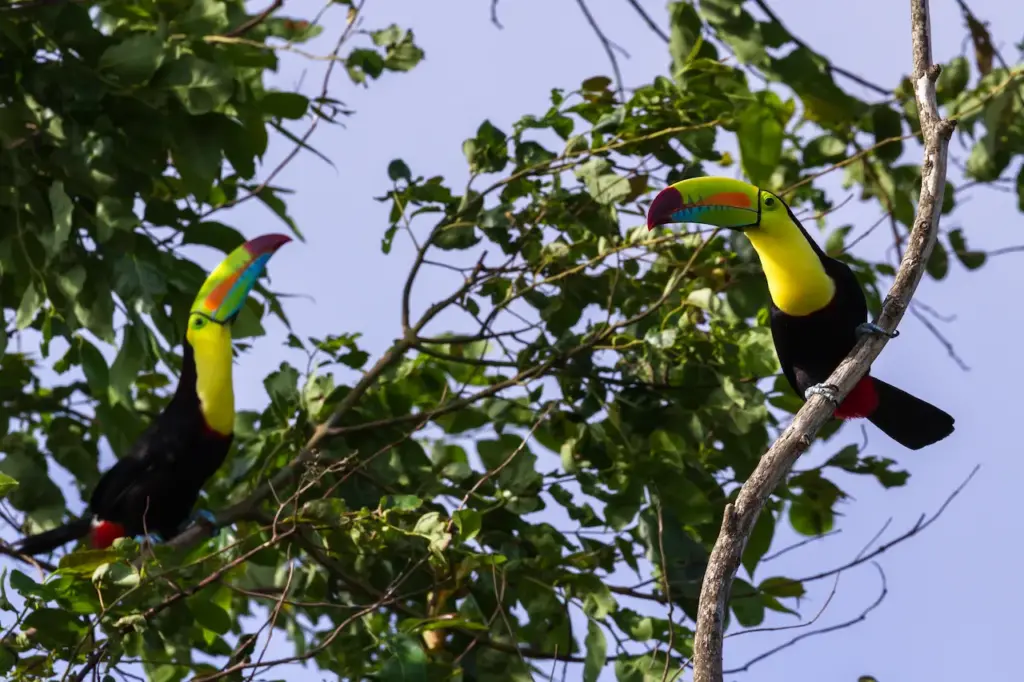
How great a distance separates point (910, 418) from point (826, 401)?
1252 mm

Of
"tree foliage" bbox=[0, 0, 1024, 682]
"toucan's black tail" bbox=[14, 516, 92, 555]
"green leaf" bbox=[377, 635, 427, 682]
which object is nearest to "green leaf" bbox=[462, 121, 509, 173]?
"tree foliage" bbox=[0, 0, 1024, 682]

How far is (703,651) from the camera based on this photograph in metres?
2.46

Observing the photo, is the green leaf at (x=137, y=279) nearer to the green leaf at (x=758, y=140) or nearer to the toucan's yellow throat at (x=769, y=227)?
the toucan's yellow throat at (x=769, y=227)

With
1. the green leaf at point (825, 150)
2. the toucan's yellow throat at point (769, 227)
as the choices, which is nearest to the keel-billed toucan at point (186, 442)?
the toucan's yellow throat at point (769, 227)

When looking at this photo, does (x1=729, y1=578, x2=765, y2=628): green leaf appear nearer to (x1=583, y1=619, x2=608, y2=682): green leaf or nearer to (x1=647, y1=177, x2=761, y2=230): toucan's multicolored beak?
(x1=583, y1=619, x2=608, y2=682): green leaf

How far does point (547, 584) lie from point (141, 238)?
56.9 inches

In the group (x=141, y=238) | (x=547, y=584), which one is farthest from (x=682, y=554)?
(x=141, y=238)

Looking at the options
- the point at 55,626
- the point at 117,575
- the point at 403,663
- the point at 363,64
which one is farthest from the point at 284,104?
the point at 403,663

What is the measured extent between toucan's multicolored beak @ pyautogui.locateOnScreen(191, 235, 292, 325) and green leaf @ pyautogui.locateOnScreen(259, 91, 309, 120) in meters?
0.41

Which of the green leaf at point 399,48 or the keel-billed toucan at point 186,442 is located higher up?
Result: the green leaf at point 399,48

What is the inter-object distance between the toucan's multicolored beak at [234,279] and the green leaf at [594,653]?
157cm

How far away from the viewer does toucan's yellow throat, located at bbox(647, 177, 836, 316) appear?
3.63 meters

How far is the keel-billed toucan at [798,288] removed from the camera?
365 cm

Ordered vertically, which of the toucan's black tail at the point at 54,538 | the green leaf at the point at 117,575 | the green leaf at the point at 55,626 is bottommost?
the green leaf at the point at 55,626
